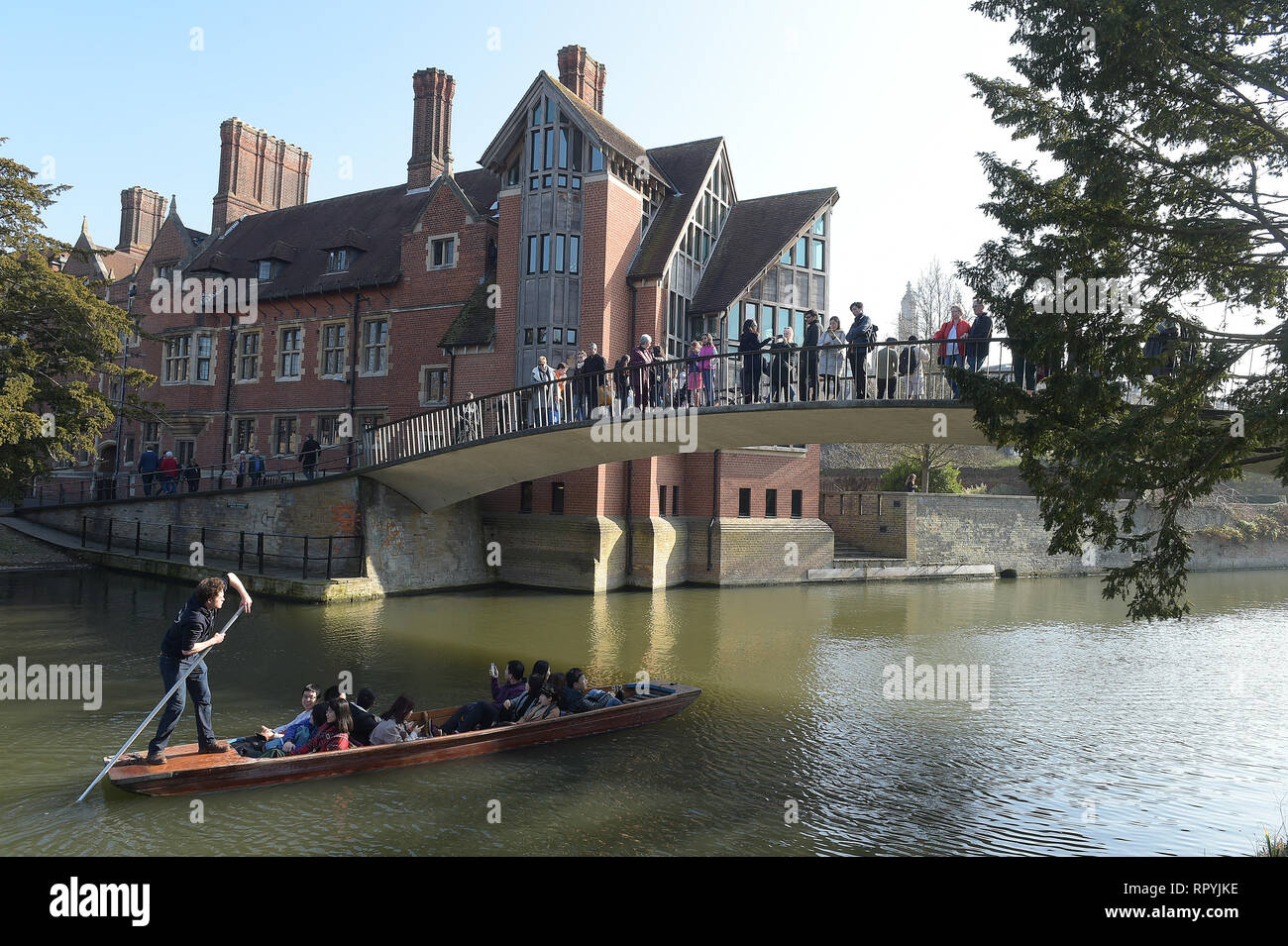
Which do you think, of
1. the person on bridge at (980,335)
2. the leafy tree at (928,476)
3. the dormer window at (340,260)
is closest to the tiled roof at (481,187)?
the dormer window at (340,260)

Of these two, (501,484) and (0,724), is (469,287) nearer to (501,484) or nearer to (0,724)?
(501,484)

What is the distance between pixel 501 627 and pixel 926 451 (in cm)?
1970

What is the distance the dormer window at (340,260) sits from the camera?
88.0ft

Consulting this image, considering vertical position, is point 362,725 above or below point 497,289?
below

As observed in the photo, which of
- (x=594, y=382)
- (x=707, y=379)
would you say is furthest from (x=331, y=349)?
(x=707, y=379)

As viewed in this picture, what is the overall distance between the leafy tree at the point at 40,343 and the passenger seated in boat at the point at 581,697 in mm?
15143

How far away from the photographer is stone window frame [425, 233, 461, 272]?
23.8m

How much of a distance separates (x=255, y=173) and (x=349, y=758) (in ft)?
107

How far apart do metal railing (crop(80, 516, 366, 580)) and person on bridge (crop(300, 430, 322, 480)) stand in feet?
7.19

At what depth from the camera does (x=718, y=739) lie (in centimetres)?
957

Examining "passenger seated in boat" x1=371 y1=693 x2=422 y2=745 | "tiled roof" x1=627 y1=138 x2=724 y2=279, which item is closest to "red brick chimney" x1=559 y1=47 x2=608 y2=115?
"tiled roof" x1=627 y1=138 x2=724 y2=279

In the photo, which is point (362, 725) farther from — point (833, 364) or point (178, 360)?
point (178, 360)
